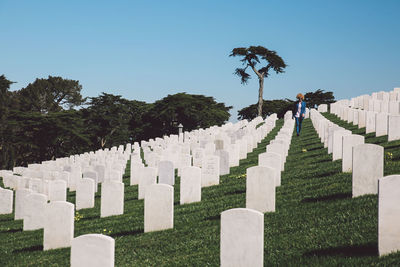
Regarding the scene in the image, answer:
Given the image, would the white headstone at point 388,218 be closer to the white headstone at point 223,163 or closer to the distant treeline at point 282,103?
the white headstone at point 223,163

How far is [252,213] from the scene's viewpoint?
200 inches

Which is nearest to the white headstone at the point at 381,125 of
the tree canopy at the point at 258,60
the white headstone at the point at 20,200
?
the white headstone at the point at 20,200

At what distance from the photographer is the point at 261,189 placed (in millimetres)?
8195

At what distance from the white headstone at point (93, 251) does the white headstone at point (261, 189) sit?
12.1 ft

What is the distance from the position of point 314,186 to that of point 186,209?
2.65m

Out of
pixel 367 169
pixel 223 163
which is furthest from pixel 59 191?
pixel 367 169

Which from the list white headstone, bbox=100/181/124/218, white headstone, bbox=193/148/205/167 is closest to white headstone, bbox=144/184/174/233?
white headstone, bbox=100/181/124/218

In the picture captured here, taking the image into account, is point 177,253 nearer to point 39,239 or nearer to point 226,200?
point 226,200

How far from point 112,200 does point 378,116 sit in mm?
10312

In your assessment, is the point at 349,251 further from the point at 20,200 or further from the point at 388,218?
the point at 20,200

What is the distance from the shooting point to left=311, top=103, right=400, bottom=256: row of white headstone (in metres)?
5.15

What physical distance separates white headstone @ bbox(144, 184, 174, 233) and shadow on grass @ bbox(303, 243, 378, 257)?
3391mm

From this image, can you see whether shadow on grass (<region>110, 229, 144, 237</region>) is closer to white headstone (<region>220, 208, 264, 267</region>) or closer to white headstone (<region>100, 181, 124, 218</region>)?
white headstone (<region>100, 181, 124, 218</region>)

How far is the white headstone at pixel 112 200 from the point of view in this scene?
10.9 metres
